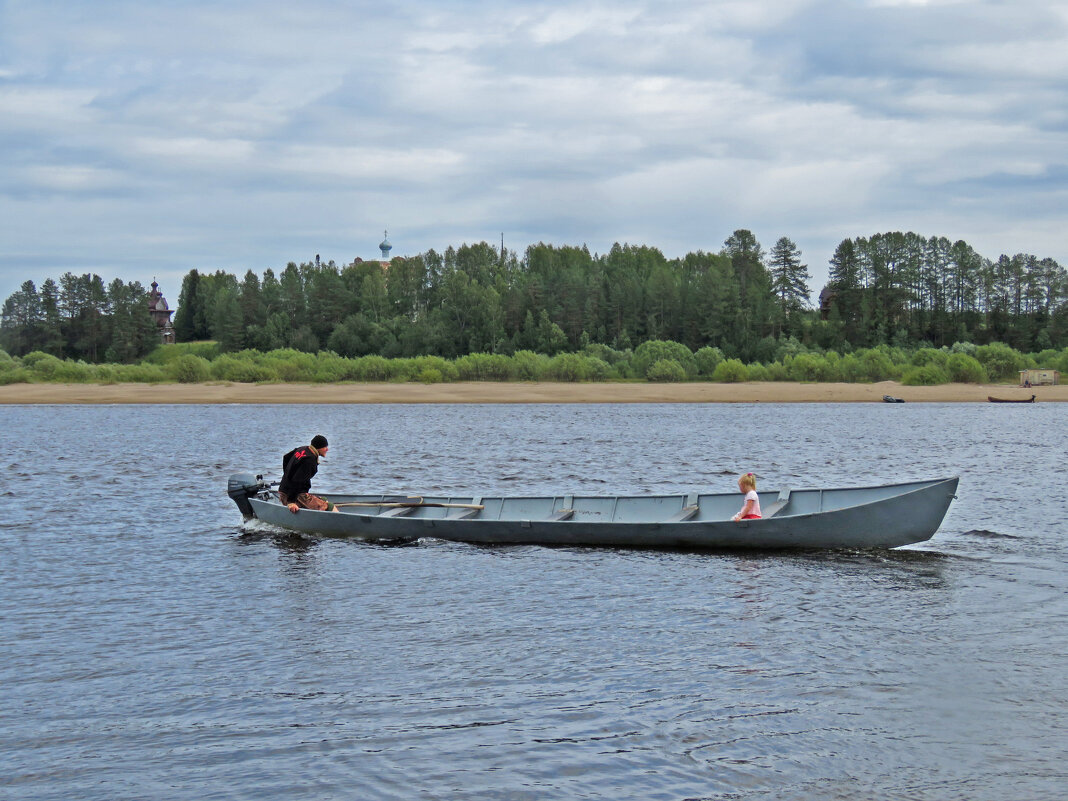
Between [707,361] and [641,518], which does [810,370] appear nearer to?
[707,361]

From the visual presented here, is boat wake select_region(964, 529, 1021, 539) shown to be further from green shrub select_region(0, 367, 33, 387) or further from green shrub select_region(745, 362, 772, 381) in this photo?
green shrub select_region(0, 367, 33, 387)

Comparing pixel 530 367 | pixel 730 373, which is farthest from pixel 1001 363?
pixel 530 367

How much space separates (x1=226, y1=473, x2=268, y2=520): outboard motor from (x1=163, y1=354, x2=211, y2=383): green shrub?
75.0 m

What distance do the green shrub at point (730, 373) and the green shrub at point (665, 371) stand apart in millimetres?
3405

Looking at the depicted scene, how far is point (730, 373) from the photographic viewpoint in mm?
95188

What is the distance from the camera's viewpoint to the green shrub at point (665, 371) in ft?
314

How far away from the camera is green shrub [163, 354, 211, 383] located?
9444 cm

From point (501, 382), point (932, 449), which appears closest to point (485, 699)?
point (932, 449)

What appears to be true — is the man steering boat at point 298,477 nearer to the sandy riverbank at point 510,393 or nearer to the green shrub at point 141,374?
the sandy riverbank at point 510,393

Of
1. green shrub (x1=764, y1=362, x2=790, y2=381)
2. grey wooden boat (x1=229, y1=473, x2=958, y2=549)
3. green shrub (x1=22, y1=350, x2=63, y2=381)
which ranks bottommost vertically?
grey wooden boat (x1=229, y1=473, x2=958, y2=549)

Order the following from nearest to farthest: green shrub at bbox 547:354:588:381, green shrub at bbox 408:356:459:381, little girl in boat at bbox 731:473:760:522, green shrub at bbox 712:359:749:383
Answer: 1. little girl in boat at bbox 731:473:760:522
2. green shrub at bbox 712:359:749:383
3. green shrub at bbox 547:354:588:381
4. green shrub at bbox 408:356:459:381

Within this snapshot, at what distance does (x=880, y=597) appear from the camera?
632 inches

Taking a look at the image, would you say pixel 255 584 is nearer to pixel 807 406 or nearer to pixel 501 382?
pixel 807 406

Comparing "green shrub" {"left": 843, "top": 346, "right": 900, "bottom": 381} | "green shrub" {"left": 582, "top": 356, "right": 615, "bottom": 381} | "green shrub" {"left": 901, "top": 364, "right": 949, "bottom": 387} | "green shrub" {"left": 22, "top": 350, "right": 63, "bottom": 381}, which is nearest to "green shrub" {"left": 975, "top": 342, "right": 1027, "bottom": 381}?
"green shrub" {"left": 901, "top": 364, "right": 949, "bottom": 387}
